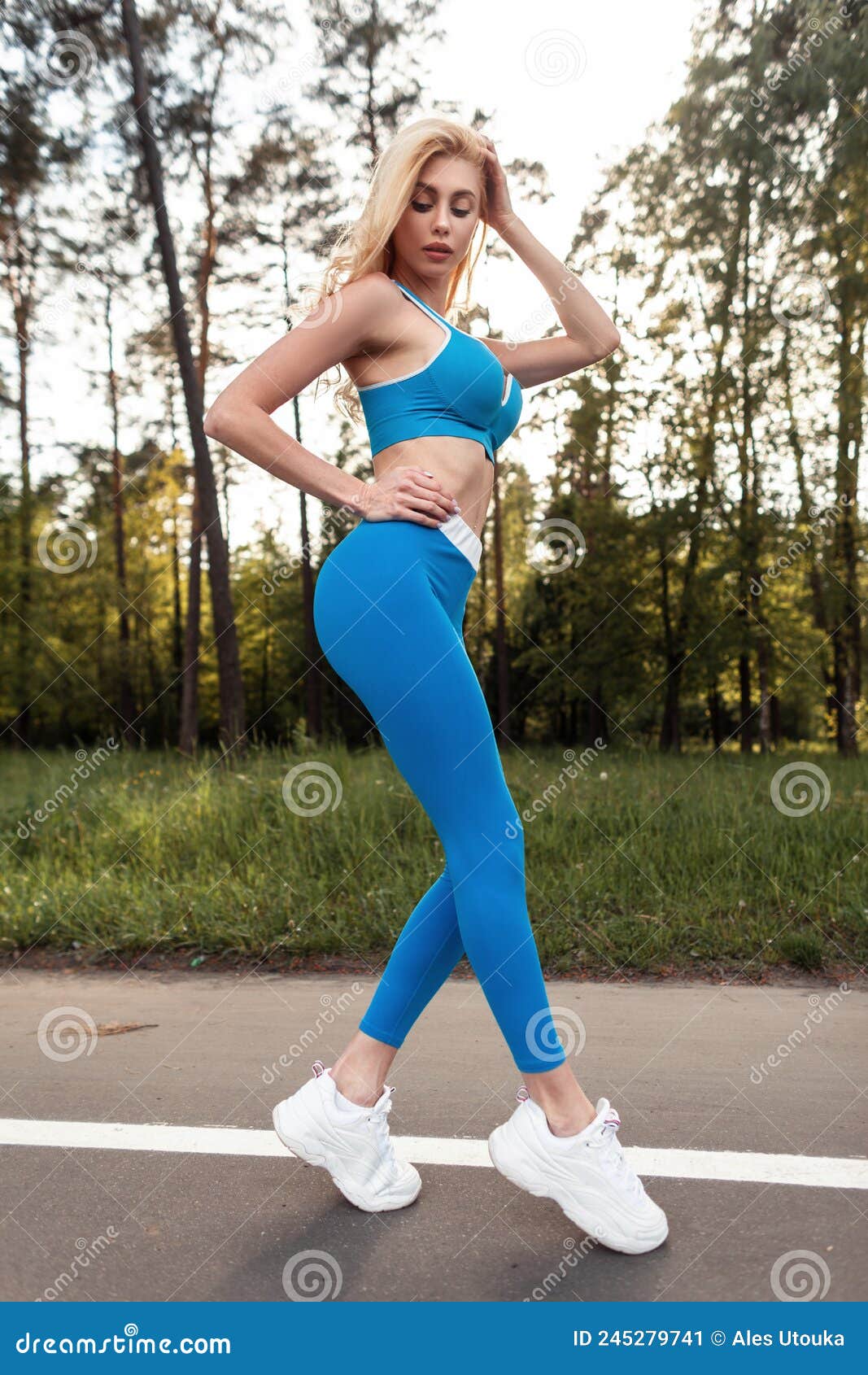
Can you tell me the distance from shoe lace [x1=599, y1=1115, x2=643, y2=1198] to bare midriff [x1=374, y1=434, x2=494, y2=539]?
1165 millimetres

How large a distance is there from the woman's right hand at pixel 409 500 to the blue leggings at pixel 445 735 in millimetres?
23

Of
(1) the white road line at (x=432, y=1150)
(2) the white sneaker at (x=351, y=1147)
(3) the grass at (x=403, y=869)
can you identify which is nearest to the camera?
(2) the white sneaker at (x=351, y=1147)

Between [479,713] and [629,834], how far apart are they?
3182 mm

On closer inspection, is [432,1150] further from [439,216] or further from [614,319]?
[614,319]

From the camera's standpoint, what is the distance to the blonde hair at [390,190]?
2.15 metres

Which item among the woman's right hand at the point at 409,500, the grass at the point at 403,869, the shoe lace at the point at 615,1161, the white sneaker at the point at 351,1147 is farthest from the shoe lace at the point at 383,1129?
the grass at the point at 403,869

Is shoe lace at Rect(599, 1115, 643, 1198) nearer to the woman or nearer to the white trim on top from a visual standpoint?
the woman

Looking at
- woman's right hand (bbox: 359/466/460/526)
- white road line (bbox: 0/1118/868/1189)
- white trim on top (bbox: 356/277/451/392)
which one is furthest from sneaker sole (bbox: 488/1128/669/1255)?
white trim on top (bbox: 356/277/451/392)

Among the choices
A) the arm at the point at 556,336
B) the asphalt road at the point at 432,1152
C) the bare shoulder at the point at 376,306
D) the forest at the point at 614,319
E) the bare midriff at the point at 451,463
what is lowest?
the asphalt road at the point at 432,1152

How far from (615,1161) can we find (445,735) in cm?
85

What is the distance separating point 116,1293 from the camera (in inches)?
73.4

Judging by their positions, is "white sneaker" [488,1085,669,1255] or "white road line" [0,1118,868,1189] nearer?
"white sneaker" [488,1085,669,1255]

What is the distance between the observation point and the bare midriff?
2.14 m

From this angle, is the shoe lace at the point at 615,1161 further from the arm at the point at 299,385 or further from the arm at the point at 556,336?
the arm at the point at 556,336
